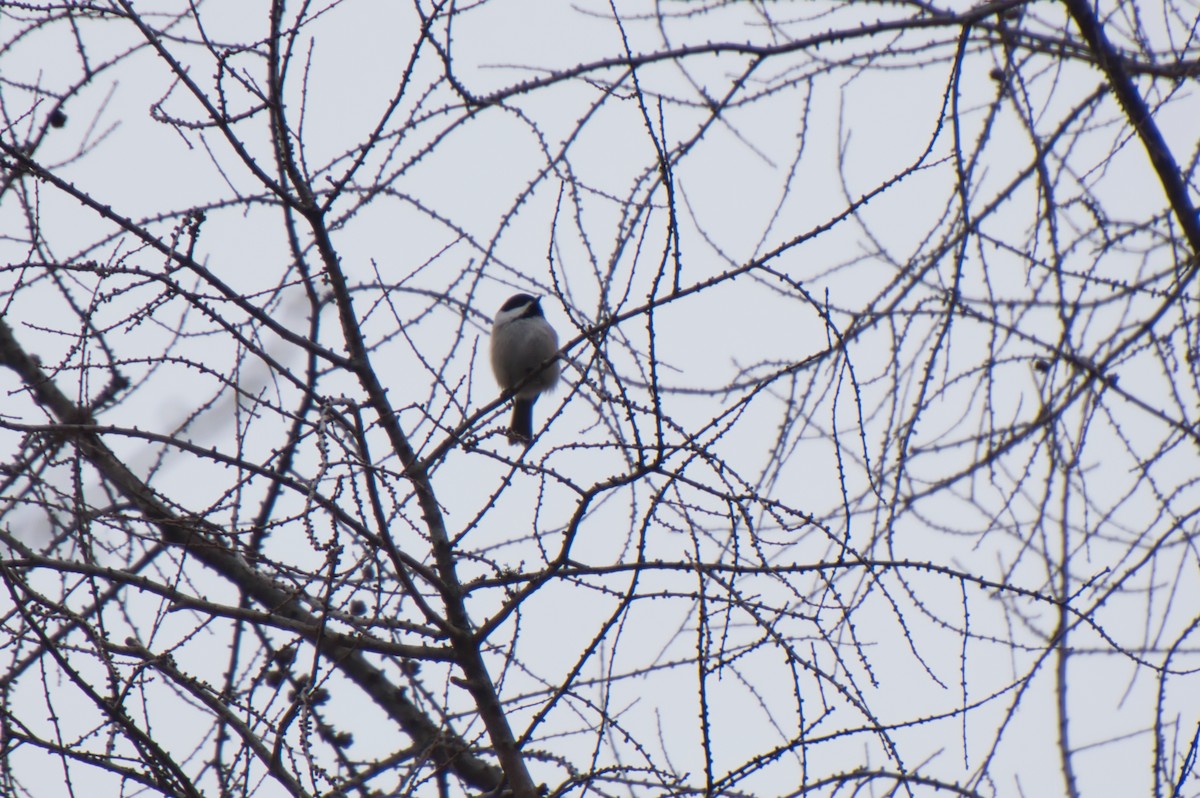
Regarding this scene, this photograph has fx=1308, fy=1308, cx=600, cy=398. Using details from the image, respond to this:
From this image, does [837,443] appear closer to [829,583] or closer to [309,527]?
[829,583]

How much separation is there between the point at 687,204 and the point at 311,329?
118cm

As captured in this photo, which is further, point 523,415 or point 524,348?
point 523,415

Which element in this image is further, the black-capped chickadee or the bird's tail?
the bird's tail

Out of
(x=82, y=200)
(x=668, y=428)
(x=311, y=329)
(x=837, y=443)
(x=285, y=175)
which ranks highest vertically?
(x=311, y=329)

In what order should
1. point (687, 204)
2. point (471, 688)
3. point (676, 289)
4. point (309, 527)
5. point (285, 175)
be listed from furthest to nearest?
1. point (687, 204)
2. point (285, 175)
3. point (471, 688)
4. point (676, 289)
5. point (309, 527)

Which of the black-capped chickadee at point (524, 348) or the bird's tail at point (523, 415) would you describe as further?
the bird's tail at point (523, 415)

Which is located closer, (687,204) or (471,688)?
(471,688)

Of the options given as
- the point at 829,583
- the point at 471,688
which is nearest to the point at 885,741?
the point at 829,583

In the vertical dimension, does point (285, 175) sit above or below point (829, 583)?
above

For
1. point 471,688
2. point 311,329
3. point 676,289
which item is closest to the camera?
point 676,289

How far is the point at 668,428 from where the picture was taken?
241cm

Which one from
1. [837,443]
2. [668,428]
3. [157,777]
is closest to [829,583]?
[837,443]

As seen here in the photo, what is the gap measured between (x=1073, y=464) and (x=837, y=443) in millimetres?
960

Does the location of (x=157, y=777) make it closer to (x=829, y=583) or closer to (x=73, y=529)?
(x=73, y=529)
